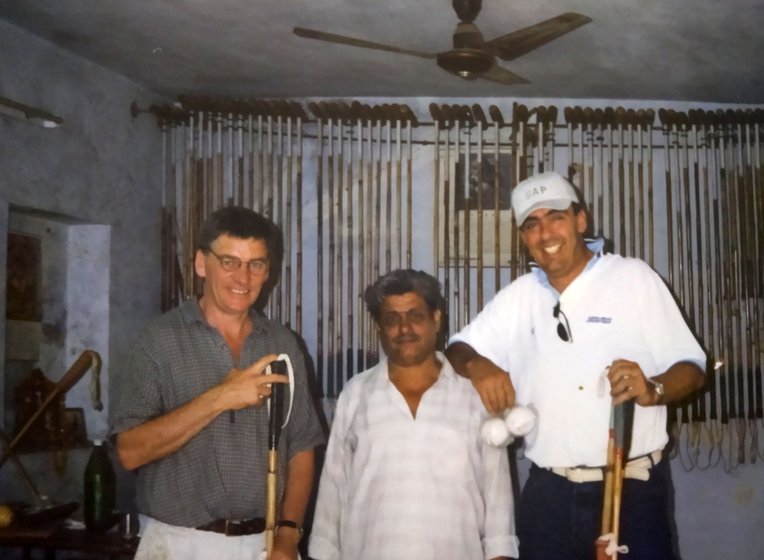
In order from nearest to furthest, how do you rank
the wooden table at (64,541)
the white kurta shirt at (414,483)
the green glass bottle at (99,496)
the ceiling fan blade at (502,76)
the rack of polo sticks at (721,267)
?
1. the white kurta shirt at (414,483)
2. the wooden table at (64,541)
3. the green glass bottle at (99,496)
4. the ceiling fan blade at (502,76)
5. the rack of polo sticks at (721,267)

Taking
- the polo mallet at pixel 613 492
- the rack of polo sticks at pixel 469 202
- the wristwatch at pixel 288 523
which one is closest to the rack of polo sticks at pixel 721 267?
the rack of polo sticks at pixel 469 202

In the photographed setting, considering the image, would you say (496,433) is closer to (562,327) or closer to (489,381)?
(489,381)

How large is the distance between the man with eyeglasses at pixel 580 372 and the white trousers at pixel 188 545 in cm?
86

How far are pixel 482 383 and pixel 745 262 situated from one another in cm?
276

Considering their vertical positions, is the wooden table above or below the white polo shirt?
below

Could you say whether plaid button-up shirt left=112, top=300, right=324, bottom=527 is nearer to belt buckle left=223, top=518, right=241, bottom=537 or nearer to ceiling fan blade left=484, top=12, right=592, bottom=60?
belt buckle left=223, top=518, right=241, bottom=537

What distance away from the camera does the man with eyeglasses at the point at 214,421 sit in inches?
87.0

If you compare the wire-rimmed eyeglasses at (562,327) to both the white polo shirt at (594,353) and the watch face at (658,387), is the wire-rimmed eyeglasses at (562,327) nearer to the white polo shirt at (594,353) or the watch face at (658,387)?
the white polo shirt at (594,353)

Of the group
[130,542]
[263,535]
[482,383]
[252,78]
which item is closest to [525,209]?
[482,383]

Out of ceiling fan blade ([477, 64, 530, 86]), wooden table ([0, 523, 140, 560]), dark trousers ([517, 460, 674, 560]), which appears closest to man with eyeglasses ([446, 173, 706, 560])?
dark trousers ([517, 460, 674, 560])

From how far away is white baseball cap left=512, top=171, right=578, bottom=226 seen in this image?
267 centimetres

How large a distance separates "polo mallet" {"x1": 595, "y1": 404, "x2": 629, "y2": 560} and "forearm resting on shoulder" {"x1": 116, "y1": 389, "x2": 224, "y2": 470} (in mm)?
1060

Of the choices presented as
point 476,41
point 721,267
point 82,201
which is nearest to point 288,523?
point 476,41

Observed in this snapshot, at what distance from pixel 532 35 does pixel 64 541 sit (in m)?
2.68
